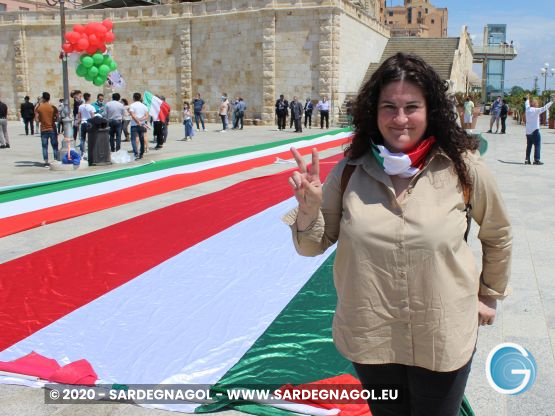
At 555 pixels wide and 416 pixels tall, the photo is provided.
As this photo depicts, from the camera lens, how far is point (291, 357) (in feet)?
11.9

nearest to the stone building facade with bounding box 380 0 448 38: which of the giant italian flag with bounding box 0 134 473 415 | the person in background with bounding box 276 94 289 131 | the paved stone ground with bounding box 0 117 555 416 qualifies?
the person in background with bounding box 276 94 289 131

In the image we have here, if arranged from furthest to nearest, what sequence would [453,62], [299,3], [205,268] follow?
[453,62] → [299,3] → [205,268]

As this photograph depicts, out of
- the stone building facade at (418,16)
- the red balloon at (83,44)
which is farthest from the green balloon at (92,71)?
the stone building facade at (418,16)

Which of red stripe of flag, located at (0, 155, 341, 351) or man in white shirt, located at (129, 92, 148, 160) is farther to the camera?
man in white shirt, located at (129, 92, 148, 160)

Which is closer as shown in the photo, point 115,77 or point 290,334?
point 290,334

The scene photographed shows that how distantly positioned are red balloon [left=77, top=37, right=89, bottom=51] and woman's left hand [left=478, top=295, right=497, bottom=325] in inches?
552

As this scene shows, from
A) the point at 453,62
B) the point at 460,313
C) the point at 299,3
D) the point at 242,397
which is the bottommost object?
the point at 242,397

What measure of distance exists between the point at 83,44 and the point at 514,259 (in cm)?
1209

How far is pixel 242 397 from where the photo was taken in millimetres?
3193

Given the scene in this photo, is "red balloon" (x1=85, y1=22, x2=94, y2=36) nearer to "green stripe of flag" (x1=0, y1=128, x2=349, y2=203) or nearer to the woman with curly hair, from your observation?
"green stripe of flag" (x1=0, y1=128, x2=349, y2=203)

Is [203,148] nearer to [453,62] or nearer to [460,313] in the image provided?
[460,313]

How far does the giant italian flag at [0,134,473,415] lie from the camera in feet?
11.6

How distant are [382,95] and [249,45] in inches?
1064

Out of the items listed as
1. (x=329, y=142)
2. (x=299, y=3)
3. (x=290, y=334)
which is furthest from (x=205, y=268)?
(x=299, y=3)
